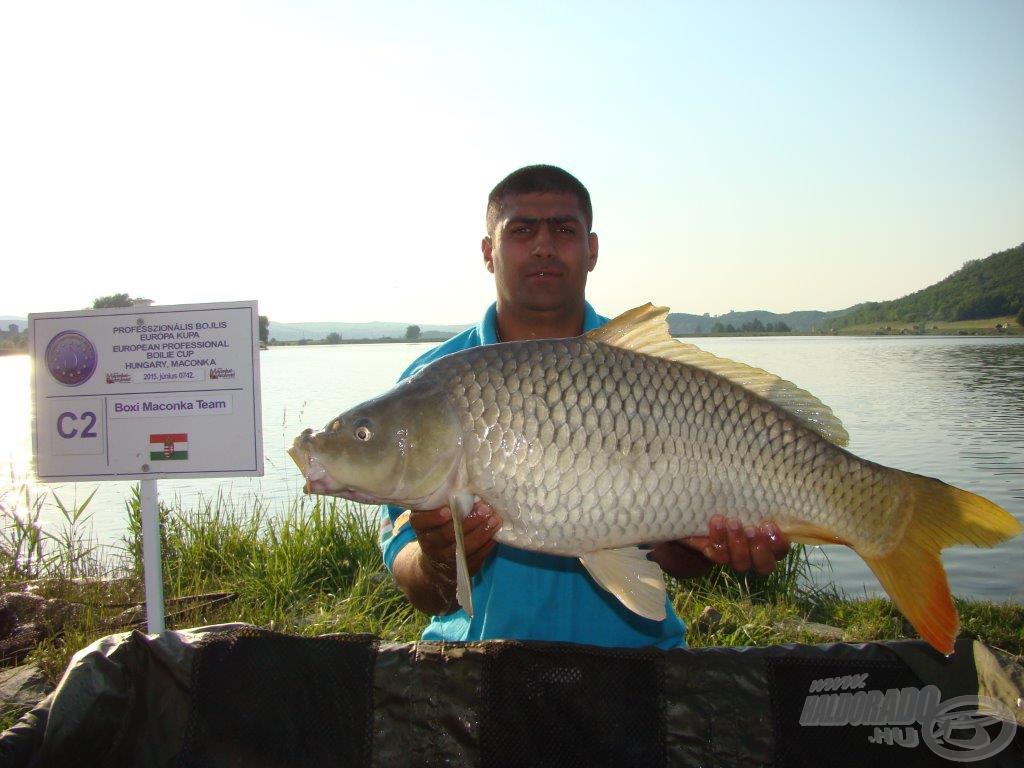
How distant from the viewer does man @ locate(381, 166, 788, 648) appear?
153 cm

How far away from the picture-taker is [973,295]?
37125 millimetres

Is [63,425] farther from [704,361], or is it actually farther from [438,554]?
[704,361]

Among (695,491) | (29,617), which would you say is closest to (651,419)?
(695,491)

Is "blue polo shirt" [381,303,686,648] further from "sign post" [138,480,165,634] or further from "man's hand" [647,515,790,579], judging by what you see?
"sign post" [138,480,165,634]

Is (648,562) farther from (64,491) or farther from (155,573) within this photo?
(64,491)

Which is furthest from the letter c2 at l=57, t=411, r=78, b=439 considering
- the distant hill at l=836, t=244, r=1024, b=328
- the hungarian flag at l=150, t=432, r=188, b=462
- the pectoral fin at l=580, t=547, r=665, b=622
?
the distant hill at l=836, t=244, r=1024, b=328

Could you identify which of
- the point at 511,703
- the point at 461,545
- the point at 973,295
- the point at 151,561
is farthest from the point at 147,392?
the point at 973,295

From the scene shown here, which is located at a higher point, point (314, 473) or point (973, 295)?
point (973, 295)

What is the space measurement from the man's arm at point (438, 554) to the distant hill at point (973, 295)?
123 feet

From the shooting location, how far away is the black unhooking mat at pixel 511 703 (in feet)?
4.51

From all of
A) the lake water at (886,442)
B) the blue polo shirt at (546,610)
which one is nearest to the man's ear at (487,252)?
the blue polo shirt at (546,610)

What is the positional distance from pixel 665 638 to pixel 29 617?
206 centimetres

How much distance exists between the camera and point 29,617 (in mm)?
2602

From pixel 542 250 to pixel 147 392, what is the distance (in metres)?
1.10
